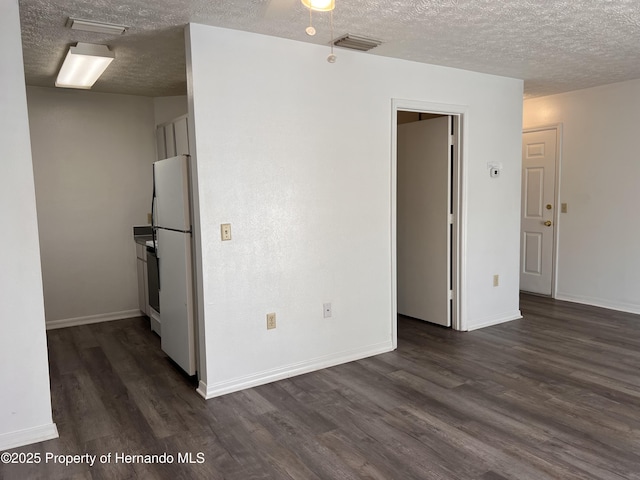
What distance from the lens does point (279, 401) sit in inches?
125

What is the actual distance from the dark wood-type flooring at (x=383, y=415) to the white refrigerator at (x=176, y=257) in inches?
10.2

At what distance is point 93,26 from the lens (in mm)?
2980

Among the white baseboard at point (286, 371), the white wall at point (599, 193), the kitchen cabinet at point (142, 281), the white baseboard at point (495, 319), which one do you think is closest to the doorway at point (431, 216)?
the white baseboard at point (495, 319)

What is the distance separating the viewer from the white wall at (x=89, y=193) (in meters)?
4.91

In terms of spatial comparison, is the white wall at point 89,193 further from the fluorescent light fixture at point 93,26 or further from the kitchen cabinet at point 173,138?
the fluorescent light fixture at point 93,26

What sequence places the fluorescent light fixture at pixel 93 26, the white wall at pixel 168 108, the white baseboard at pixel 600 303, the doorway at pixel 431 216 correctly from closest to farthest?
1. the fluorescent light fixture at pixel 93 26
2. the doorway at pixel 431 216
3. the white baseboard at pixel 600 303
4. the white wall at pixel 168 108

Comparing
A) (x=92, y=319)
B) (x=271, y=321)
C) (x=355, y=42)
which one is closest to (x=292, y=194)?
(x=271, y=321)

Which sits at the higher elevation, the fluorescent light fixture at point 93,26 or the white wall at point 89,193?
the fluorescent light fixture at point 93,26

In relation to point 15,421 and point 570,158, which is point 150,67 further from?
point 570,158

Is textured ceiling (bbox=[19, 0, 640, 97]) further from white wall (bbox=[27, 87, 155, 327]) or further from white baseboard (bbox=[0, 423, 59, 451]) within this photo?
white baseboard (bbox=[0, 423, 59, 451])

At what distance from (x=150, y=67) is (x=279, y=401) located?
2.87m

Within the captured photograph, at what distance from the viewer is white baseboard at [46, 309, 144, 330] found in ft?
16.4

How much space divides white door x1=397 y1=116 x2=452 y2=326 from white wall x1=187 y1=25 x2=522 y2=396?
544mm

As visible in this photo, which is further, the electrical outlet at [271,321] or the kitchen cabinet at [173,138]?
the kitchen cabinet at [173,138]
